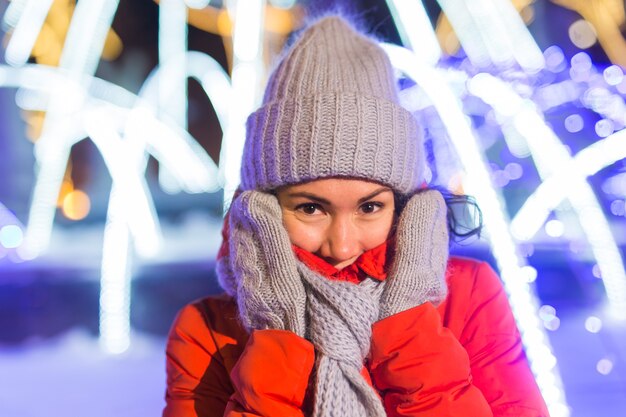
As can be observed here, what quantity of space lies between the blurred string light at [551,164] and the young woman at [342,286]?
3.82ft

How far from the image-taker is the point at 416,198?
1.43m

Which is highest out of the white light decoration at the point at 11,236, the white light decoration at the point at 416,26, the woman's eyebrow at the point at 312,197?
the white light decoration at the point at 416,26

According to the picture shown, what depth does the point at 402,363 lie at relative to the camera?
4.09 ft

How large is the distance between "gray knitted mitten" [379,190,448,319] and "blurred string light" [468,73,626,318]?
1265 mm

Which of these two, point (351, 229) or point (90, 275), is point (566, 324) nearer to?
point (351, 229)

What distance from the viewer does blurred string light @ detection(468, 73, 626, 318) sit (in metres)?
2.52

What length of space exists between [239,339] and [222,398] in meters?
0.14

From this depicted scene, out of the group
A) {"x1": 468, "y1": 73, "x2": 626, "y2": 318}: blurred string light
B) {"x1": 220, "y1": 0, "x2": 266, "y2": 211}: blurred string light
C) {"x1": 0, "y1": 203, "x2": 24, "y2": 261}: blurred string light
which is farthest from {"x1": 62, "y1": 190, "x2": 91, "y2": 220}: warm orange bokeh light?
{"x1": 468, "y1": 73, "x2": 626, "y2": 318}: blurred string light

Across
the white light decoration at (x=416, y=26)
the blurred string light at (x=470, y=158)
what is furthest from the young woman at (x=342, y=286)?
the white light decoration at (x=416, y=26)

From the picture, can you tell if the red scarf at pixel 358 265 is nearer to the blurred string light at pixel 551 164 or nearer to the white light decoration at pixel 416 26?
the blurred string light at pixel 551 164

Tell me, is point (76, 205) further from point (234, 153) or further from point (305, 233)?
point (305, 233)

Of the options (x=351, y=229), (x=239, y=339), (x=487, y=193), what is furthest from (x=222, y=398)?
(x=487, y=193)

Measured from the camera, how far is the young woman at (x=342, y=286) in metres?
1.25

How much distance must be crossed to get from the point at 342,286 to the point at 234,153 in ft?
6.13
